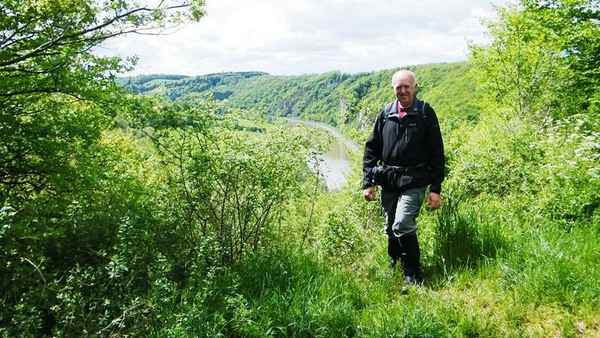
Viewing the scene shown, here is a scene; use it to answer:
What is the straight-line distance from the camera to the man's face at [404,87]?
4.03m

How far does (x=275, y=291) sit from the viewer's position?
374cm

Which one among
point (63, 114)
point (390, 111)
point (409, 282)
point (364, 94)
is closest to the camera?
point (409, 282)

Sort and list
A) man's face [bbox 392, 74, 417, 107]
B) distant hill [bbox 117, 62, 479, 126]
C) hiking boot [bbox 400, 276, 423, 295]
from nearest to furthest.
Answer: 1. hiking boot [bbox 400, 276, 423, 295]
2. man's face [bbox 392, 74, 417, 107]
3. distant hill [bbox 117, 62, 479, 126]

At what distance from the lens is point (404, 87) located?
4031 millimetres

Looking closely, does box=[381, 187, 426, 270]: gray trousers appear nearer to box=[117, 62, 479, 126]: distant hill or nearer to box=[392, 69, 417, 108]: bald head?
box=[392, 69, 417, 108]: bald head

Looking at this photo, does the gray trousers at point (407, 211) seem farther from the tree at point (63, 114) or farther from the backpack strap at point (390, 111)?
the tree at point (63, 114)

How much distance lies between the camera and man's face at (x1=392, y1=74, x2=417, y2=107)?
13.2 feet

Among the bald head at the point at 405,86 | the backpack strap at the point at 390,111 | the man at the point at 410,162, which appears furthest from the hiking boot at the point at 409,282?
the bald head at the point at 405,86

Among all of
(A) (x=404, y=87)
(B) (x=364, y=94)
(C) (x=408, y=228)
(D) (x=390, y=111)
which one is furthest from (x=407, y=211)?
(B) (x=364, y=94)

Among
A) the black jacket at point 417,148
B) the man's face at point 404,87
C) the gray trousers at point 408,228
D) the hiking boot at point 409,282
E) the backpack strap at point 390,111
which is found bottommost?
the hiking boot at point 409,282

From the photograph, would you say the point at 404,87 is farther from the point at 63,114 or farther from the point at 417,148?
the point at 63,114

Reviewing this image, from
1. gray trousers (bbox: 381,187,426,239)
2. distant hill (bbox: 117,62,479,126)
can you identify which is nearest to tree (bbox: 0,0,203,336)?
distant hill (bbox: 117,62,479,126)

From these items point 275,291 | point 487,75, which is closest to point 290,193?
point 275,291

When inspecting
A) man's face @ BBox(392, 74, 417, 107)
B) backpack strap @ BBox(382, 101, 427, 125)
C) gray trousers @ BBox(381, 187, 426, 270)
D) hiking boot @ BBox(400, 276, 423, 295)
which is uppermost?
man's face @ BBox(392, 74, 417, 107)
